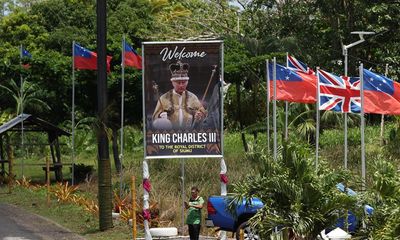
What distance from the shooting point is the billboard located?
60.0ft

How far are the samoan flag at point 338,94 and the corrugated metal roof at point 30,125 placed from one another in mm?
14789

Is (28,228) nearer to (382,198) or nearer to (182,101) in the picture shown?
(182,101)

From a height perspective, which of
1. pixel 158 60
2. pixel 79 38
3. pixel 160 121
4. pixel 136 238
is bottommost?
pixel 136 238

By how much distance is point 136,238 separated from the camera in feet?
60.5

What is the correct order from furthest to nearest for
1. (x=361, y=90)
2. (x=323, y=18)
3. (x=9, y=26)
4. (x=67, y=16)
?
(x=9, y=26)
(x=67, y=16)
(x=323, y=18)
(x=361, y=90)

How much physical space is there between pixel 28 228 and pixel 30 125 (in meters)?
12.1

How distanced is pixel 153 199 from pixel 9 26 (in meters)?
36.9

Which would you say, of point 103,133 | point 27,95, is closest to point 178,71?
point 103,133

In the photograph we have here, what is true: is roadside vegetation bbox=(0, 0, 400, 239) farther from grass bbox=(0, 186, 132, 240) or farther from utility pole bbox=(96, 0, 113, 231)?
utility pole bbox=(96, 0, 113, 231)

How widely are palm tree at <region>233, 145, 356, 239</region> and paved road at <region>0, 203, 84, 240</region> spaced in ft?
23.4

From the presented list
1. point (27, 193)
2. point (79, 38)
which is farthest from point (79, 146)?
point (27, 193)

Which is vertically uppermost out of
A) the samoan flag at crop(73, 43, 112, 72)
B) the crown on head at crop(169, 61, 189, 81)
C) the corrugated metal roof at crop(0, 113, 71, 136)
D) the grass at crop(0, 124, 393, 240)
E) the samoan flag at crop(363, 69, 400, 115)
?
the samoan flag at crop(73, 43, 112, 72)

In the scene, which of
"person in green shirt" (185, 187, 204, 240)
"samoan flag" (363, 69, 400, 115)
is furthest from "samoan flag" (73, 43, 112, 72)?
"samoan flag" (363, 69, 400, 115)

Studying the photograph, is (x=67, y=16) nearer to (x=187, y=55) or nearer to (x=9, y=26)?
(x=9, y=26)
